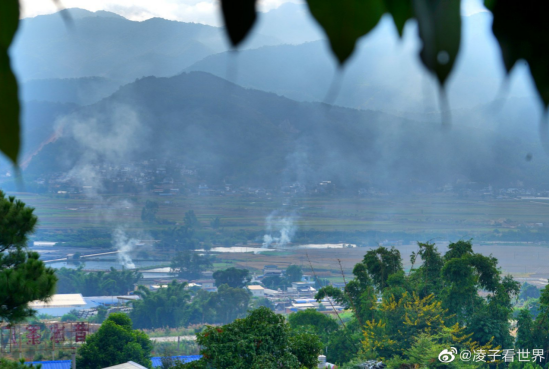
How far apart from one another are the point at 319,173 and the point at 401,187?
805 cm

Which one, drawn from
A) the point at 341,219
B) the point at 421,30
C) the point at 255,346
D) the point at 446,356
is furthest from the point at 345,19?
the point at 341,219

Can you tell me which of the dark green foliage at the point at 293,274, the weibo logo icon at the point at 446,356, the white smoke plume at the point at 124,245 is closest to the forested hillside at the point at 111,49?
the weibo logo icon at the point at 446,356

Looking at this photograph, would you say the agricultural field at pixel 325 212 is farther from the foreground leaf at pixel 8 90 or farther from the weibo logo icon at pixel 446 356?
the foreground leaf at pixel 8 90

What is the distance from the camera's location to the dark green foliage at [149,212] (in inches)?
1746

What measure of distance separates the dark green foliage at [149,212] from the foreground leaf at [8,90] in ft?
149

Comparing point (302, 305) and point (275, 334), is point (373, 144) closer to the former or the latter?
point (302, 305)

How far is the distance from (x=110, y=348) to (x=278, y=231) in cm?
3249

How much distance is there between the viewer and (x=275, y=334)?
19.7ft

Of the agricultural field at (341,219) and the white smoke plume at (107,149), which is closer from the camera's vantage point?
the agricultural field at (341,219)

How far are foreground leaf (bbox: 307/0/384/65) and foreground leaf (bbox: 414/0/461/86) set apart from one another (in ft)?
0.08

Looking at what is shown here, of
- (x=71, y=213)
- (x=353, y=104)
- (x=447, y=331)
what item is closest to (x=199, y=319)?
(x=447, y=331)

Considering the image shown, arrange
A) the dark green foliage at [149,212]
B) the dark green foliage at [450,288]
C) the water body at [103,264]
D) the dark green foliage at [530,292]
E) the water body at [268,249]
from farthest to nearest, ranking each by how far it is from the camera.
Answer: the dark green foliage at [149,212], the water body at [268,249], the water body at [103,264], the dark green foliage at [530,292], the dark green foliage at [450,288]

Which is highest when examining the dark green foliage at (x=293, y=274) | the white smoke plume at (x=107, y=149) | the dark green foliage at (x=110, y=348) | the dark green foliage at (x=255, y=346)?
the white smoke plume at (x=107, y=149)

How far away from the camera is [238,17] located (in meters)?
0.26
